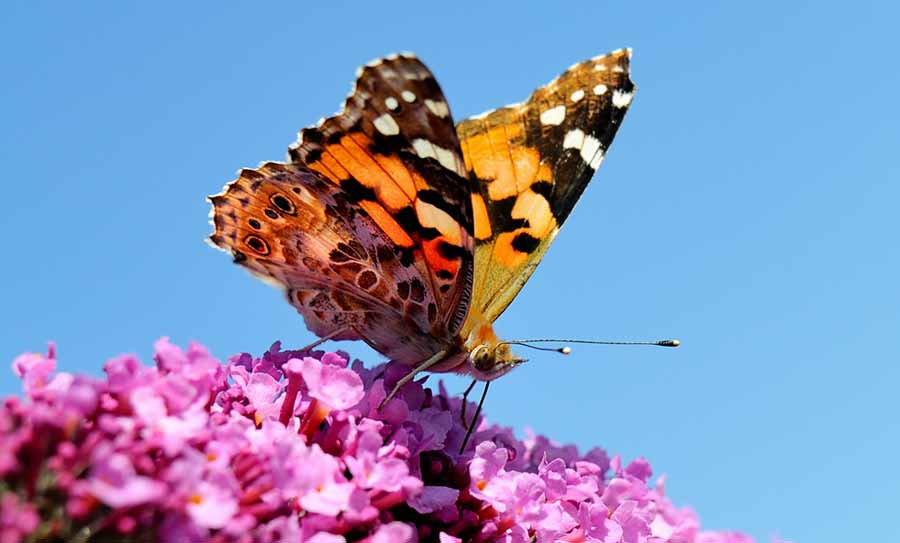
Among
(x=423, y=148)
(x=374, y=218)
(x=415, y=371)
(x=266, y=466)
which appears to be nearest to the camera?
(x=266, y=466)

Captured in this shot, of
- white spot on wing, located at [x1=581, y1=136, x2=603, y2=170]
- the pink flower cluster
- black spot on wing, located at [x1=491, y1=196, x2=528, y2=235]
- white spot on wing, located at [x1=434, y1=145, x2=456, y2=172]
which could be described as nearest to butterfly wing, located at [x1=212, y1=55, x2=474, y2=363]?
white spot on wing, located at [x1=434, y1=145, x2=456, y2=172]

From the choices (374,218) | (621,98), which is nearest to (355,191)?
(374,218)

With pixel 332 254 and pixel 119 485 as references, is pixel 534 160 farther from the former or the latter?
pixel 119 485

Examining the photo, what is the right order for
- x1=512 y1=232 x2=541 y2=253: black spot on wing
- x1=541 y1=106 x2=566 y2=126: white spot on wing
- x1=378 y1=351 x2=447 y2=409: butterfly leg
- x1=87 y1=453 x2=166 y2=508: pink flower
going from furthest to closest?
x1=541 y1=106 x2=566 y2=126: white spot on wing < x1=512 y1=232 x2=541 y2=253: black spot on wing < x1=378 y1=351 x2=447 y2=409: butterfly leg < x1=87 y1=453 x2=166 y2=508: pink flower

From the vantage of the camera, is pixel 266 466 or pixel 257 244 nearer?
pixel 266 466

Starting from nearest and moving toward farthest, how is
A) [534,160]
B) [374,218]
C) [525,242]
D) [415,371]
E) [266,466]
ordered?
[266,466] < [415,371] < [374,218] < [525,242] < [534,160]

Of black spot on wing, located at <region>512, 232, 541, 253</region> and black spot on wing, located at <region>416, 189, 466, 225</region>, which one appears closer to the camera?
black spot on wing, located at <region>416, 189, 466, 225</region>

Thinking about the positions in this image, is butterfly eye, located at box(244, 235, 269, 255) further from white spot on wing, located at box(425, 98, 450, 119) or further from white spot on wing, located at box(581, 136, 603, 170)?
white spot on wing, located at box(581, 136, 603, 170)
